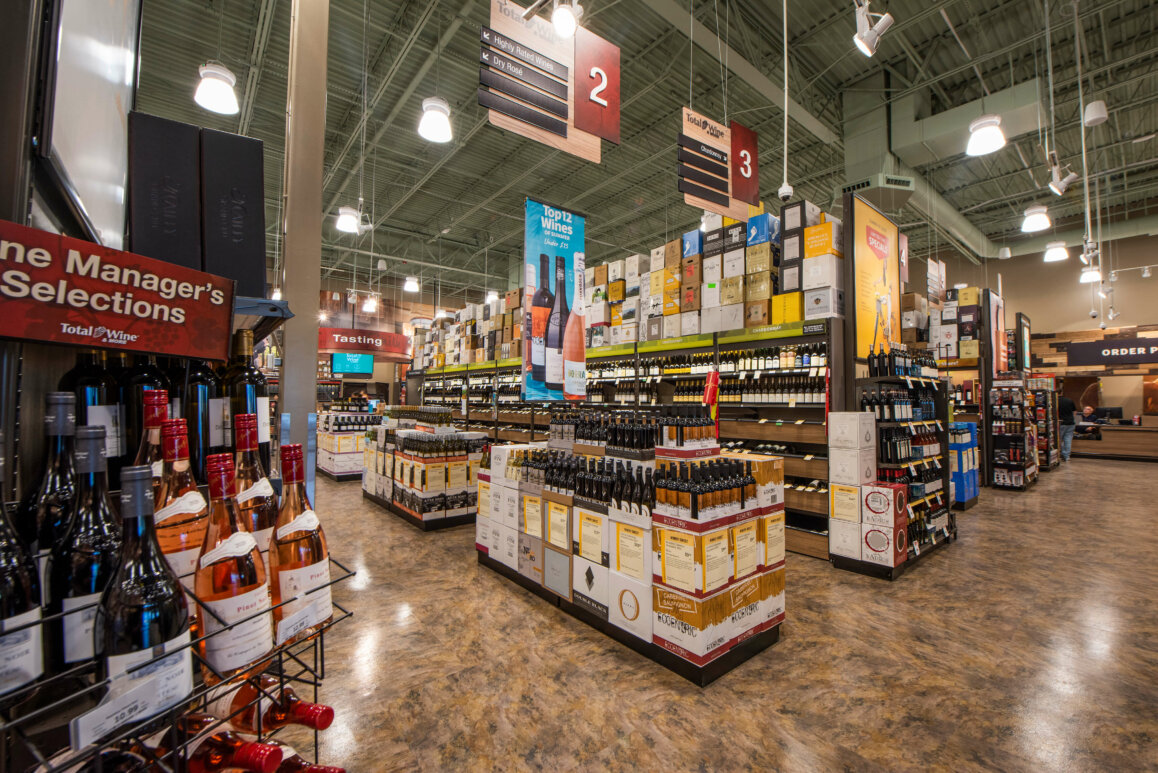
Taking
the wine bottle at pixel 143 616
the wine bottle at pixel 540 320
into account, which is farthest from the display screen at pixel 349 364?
the wine bottle at pixel 143 616

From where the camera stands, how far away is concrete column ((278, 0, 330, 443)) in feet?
7.07

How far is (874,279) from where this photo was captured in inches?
212

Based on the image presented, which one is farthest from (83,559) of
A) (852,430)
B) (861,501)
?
(861,501)

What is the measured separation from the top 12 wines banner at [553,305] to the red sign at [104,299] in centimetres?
383

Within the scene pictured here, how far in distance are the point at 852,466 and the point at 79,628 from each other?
4928 mm

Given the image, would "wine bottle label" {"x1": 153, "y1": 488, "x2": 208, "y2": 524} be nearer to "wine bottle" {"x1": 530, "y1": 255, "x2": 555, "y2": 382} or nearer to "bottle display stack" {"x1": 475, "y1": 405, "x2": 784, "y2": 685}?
"bottle display stack" {"x1": 475, "y1": 405, "x2": 784, "y2": 685}

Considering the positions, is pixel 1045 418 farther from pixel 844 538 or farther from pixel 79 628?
pixel 79 628

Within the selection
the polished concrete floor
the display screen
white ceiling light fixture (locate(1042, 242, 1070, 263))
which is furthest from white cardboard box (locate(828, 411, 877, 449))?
the display screen

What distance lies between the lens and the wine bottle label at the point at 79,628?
26.5 inches

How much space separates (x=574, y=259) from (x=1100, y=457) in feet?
53.7

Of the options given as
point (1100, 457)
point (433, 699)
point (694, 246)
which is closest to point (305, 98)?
point (433, 699)

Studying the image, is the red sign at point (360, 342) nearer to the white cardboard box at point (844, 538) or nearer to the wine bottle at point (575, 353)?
the wine bottle at point (575, 353)

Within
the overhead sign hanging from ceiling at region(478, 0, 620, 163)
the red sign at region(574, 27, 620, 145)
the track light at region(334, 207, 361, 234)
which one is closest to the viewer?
the overhead sign hanging from ceiling at region(478, 0, 620, 163)

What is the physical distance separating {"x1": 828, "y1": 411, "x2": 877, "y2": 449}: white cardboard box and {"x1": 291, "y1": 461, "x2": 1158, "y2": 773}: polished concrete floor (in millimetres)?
1176
